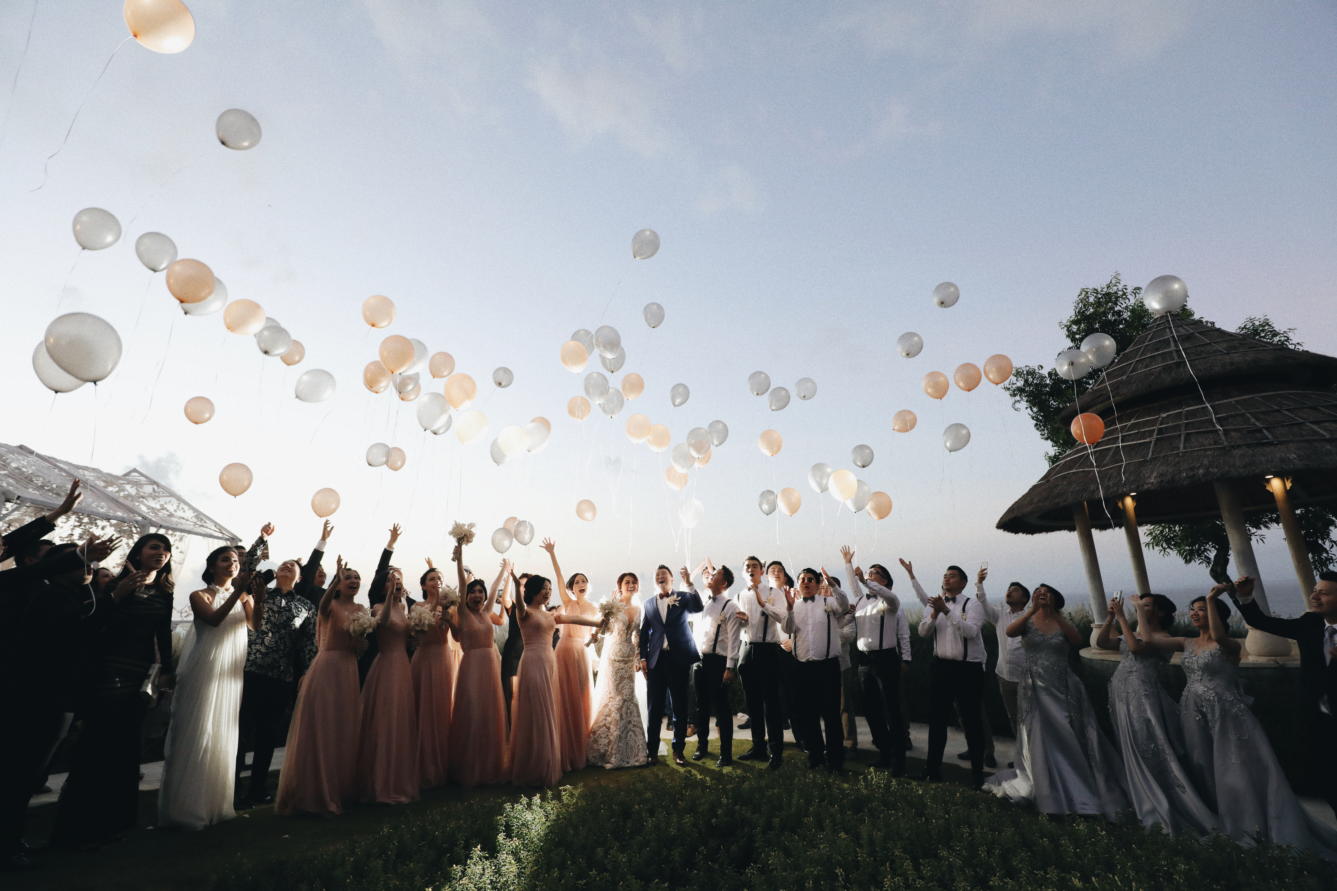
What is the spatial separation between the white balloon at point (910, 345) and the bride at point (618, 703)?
21.9 feet

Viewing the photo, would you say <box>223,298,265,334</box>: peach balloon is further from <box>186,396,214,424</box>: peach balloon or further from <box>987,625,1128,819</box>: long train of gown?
<box>987,625,1128,819</box>: long train of gown

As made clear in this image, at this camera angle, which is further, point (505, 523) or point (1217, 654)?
point (505, 523)

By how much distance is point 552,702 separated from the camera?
23.2ft

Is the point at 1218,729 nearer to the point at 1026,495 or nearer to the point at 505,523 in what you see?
the point at 1026,495

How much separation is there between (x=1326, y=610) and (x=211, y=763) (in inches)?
356

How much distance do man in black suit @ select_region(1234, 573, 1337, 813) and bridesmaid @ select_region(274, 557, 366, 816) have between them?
7.96 metres

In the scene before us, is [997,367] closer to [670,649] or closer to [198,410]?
[670,649]

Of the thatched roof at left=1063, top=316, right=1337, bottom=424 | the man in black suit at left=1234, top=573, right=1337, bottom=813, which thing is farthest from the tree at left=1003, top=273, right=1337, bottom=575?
the man in black suit at left=1234, top=573, right=1337, bottom=813

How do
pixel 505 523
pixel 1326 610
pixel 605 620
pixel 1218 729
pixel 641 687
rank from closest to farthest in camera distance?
pixel 1326 610
pixel 1218 729
pixel 605 620
pixel 641 687
pixel 505 523

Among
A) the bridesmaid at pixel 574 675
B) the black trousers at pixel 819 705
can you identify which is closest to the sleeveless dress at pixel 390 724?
the bridesmaid at pixel 574 675

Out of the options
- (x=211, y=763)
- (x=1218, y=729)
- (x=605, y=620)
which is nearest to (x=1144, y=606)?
(x=1218, y=729)

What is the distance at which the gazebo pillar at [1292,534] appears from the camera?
354 inches

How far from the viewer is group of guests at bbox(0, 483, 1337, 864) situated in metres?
4.80

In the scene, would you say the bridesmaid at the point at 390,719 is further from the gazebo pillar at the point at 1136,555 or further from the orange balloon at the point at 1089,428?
the gazebo pillar at the point at 1136,555
